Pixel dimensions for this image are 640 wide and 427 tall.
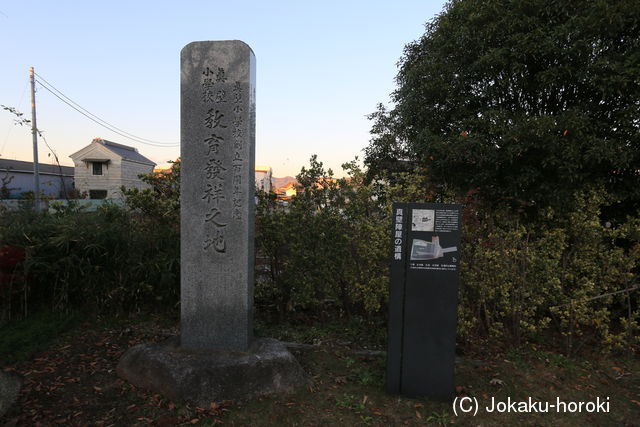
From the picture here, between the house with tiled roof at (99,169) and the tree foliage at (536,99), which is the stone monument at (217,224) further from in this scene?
the house with tiled roof at (99,169)

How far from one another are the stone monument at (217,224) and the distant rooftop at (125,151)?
2686 centimetres

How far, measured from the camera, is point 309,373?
12.5 ft

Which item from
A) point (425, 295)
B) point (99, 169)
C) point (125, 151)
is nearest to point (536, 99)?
point (425, 295)

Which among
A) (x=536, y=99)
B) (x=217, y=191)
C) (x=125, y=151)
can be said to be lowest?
(x=217, y=191)

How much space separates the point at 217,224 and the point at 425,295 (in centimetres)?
211

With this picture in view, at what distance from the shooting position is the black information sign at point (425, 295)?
3.24 metres

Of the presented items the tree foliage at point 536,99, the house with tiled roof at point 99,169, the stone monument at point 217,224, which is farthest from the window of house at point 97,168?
the stone monument at point 217,224

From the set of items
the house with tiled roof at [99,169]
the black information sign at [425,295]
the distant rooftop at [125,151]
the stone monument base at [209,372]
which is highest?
the distant rooftop at [125,151]

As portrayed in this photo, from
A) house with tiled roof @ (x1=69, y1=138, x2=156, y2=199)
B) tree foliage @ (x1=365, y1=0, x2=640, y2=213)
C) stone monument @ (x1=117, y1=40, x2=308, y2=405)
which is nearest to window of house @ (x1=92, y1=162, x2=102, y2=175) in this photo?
house with tiled roof @ (x1=69, y1=138, x2=156, y2=199)

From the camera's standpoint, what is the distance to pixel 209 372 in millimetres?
3352

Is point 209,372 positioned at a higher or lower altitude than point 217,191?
lower

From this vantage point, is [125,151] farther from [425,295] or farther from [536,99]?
[425,295]

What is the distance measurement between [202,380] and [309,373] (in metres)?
1.09

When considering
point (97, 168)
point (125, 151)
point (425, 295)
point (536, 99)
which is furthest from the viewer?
point (125, 151)
